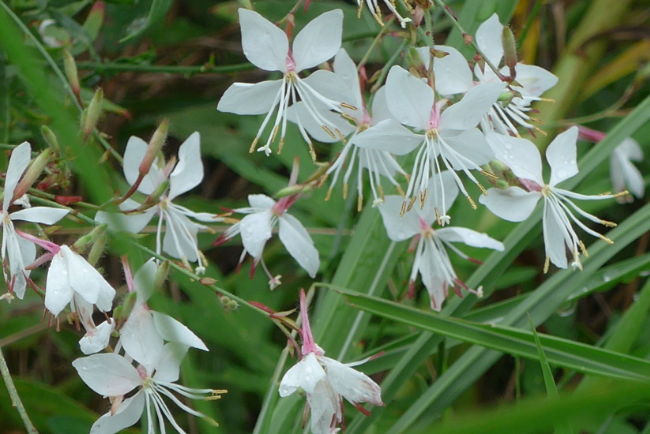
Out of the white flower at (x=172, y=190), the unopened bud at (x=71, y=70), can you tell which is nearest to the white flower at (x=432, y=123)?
the white flower at (x=172, y=190)

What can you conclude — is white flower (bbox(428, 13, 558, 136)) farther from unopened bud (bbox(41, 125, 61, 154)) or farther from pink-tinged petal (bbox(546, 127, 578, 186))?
unopened bud (bbox(41, 125, 61, 154))

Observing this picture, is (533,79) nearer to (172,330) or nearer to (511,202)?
(511,202)

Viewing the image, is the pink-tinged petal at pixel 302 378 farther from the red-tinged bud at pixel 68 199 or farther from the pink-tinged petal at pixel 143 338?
the red-tinged bud at pixel 68 199

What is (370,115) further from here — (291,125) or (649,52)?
(649,52)

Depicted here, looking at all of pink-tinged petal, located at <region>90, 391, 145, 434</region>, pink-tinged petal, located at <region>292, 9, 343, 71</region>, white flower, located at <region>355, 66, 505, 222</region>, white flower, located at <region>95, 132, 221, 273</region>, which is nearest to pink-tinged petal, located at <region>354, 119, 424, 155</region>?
white flower, located at <region>355, 66, 505, 222</region>

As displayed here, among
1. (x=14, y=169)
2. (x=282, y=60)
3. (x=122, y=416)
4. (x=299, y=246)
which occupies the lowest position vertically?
(x=122, y=416)

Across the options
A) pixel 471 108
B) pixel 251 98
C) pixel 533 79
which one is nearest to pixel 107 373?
pixel 251 98

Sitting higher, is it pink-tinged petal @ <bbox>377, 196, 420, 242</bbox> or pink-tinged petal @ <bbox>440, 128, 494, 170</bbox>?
pink-tinged petal @ <bbox>440, 128, 494, 170</bbox>

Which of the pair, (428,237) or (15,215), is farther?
(428,237)
